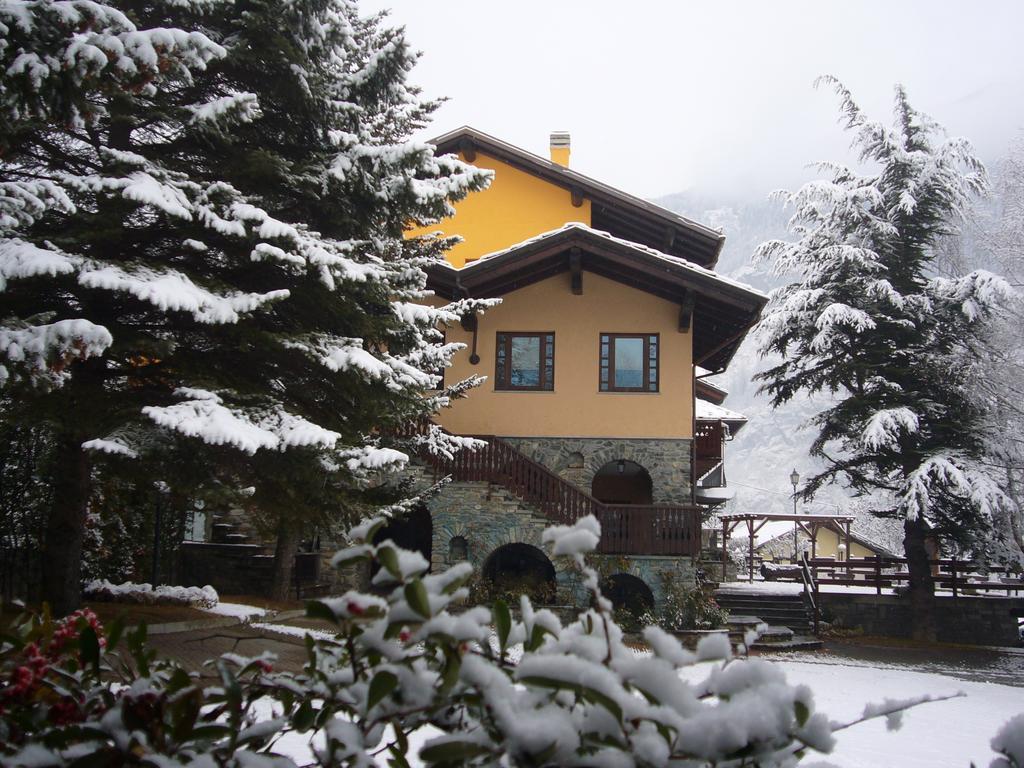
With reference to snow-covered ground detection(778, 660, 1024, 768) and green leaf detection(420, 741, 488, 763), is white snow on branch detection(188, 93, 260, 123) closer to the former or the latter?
snow-covered ground detection(778, 660, 1024, 768)

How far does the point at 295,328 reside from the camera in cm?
862

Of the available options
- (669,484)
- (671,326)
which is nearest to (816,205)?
(671,326)

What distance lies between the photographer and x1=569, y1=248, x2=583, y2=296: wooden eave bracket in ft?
58.0

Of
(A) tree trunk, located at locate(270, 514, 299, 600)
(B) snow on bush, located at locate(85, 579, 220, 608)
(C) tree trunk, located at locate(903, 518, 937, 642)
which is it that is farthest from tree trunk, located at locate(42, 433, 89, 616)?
(C) tree trunk, located at locate(903, 518, 937, 642)

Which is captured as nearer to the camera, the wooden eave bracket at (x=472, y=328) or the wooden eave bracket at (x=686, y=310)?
the wooden eave bracket at (x=686, y=310)

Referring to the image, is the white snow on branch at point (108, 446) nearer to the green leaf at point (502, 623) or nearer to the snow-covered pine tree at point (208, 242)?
the snow-covered pine tree at point (208, 242)

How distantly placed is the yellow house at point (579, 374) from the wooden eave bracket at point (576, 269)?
50mm

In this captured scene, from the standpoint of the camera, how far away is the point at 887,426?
18203 millimetres

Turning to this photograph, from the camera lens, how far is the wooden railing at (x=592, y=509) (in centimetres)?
1578

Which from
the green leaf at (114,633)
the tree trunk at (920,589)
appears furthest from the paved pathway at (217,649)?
the tree trunk at (920,589)

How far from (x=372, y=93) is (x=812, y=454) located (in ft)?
49.0

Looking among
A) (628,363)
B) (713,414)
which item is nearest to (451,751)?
(628,363)

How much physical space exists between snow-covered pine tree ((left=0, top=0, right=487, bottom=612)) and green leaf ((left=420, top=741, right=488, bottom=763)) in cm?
597

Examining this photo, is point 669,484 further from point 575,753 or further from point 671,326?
point 575,753
